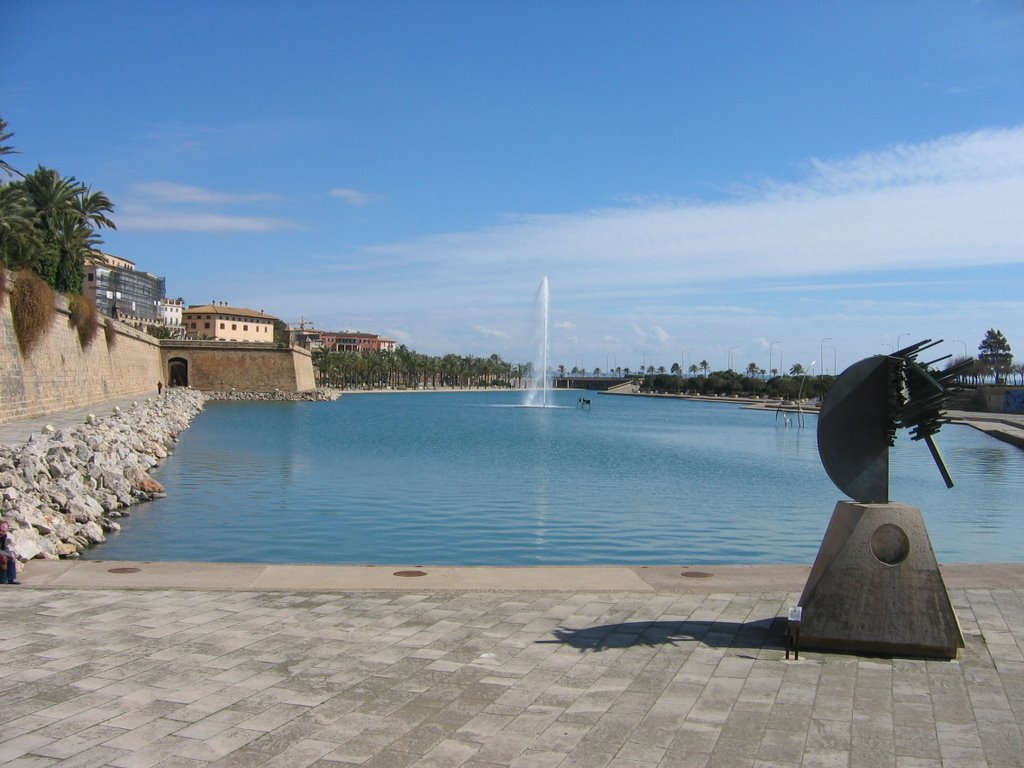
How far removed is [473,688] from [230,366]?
84.5m

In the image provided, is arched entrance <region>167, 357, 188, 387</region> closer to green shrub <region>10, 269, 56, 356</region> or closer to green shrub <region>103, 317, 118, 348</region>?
green shrub <region>103, 317, 118, 348</region>

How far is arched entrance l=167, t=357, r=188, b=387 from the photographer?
85.1 meters

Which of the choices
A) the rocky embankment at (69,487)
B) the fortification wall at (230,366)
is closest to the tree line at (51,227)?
the rocky embankment at (69,487)

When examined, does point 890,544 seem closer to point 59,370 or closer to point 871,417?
point 871,417

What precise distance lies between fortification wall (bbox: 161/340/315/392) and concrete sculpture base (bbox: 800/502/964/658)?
83.6 metres

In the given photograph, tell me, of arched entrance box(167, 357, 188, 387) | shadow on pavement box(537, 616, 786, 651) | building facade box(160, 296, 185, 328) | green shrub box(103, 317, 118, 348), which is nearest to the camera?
shadow on pavement box(537, 616, 786, 651)

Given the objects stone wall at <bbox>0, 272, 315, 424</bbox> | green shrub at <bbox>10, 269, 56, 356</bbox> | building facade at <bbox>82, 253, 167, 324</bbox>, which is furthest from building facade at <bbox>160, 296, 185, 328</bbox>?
green shrub at <bbox>10, 269, 56, 356</bbox>

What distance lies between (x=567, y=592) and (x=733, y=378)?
14535cm

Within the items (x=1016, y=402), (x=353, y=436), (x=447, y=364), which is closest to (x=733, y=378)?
(x=447, y=364)

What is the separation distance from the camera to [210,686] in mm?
6168

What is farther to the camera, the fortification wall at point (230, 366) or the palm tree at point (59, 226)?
the fortification wall at point (230, 366)

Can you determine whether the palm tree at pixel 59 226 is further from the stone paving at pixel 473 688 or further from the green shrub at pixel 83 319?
the stone paving at pixel 473 688

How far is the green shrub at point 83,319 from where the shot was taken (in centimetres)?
3818

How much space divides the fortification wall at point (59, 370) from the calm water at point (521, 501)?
4.99m
